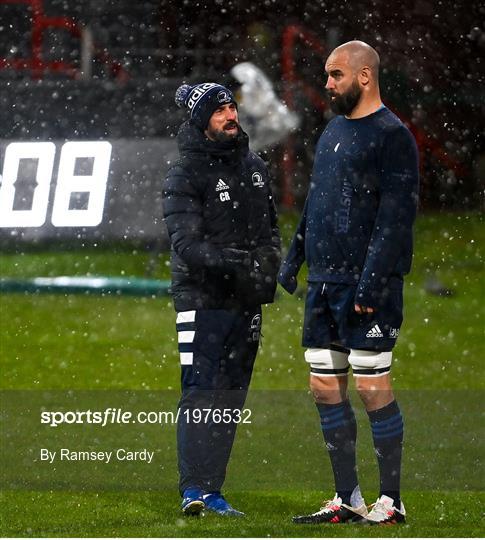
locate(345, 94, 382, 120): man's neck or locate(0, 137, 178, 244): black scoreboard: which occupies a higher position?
locate(345, 94, 382, 120): man's neck

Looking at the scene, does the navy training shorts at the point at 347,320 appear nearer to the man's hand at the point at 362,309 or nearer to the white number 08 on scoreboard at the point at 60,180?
the man's hand at the point at 362,309

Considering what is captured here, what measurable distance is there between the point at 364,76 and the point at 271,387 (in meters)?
4.01

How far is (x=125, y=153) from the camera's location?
12.9 meters

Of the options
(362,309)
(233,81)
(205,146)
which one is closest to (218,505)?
(362,309)

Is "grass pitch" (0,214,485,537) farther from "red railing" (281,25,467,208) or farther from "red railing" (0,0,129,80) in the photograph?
"red railing" (0,0,129,80)

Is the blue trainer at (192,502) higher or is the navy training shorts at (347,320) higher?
the navy training shorts at (347,320)

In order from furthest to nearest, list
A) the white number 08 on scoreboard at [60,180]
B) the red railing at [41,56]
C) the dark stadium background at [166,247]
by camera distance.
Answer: the red railing at [41,56] < the white number 08 on scoreboard at [60,180] < the dark stadium background at [166,247]

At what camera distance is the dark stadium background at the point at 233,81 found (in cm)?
1254

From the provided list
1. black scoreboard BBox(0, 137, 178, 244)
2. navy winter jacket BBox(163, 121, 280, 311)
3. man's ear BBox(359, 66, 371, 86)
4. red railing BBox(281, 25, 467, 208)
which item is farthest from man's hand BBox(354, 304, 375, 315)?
red railing BBox(281, 25, 467, 208)

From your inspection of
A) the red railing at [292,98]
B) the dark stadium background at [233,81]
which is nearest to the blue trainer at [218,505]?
the dark stadium background at [233,81]

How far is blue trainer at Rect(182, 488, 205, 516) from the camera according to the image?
5.37 metres

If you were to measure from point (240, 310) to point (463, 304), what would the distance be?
289 inches

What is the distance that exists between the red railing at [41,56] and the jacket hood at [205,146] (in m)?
9.30

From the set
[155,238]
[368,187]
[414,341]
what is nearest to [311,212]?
[368,187]
